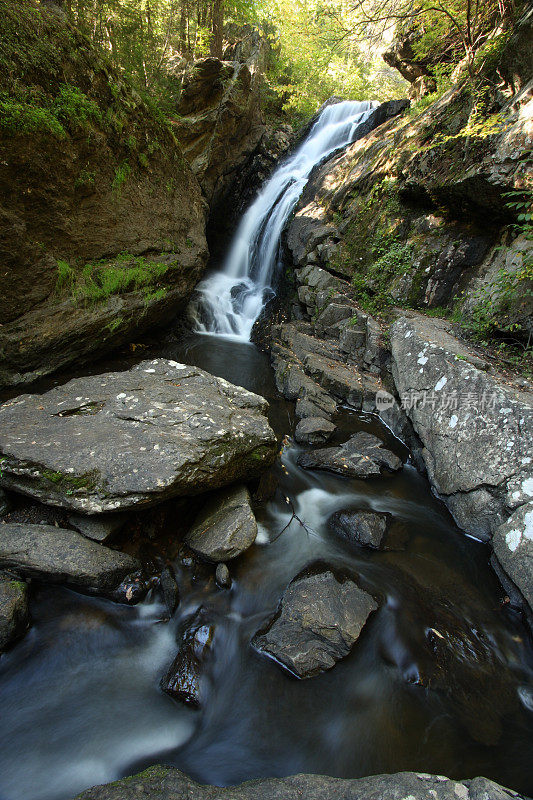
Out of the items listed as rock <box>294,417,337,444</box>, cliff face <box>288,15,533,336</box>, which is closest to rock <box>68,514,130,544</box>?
rock <box>294,417,337,444</box>

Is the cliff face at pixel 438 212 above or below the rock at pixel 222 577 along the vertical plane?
above

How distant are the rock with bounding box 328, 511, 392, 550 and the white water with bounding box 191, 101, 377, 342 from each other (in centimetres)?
608

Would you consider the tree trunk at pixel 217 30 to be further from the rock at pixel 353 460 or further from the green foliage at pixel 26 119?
the rock at pixel 353 460

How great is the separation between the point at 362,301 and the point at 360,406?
2791 mm

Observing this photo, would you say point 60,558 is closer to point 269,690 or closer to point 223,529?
point 223,529

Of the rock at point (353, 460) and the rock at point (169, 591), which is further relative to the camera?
the rock at point (353, 460)

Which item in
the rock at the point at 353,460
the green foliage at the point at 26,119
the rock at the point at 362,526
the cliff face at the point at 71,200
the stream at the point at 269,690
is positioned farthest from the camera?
the rock at the point at 353,460

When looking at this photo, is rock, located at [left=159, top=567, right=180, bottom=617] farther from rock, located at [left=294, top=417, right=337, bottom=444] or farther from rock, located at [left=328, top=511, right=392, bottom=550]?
rock, located at [left=294, top=417, right=337, bottom=444]

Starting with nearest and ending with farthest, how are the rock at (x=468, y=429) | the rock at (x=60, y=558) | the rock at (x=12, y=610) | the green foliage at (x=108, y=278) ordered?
the rock at (x=12, y=610) → the rock at (x=60, y=558) → the rock at (x=468, y=429) → the green foliage at (x=108, y=278)

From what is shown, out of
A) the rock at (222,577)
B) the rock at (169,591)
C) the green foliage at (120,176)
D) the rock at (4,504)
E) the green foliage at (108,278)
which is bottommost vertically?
the rock at (169,591)

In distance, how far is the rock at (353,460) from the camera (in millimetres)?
5039

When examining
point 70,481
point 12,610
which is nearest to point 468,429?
point 70,481

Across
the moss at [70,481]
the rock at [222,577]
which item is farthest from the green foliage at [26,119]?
the rock at [222,577]

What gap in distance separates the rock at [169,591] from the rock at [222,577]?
373 mm
